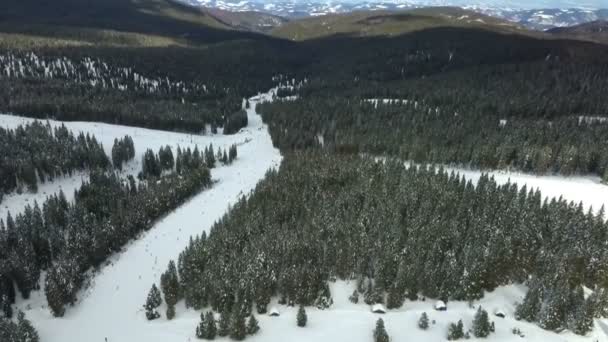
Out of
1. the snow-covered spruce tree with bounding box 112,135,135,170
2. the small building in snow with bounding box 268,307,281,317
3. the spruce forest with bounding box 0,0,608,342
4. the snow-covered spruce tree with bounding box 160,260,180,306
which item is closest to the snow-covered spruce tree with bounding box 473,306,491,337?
the spruce forest with bounding box 0,0,608,342

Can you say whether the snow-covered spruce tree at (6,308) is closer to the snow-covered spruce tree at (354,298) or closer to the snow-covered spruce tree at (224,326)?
the snow-covered spruce tree at (224,326)

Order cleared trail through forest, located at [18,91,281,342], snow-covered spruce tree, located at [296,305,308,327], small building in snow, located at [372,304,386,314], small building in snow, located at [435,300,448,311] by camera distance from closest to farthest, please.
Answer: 1. snow-covered spruce tree, located at [296,305,308,327]
2. cleared trail through forest, located at [18,91,281,342]
3. small building in snow, located at [372,304,386,314]
4. small building in snow, located at [435,300,448,311]

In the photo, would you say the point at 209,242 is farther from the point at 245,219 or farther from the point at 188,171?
the point at 188,171

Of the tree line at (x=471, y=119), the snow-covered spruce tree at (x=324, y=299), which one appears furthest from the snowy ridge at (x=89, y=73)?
the snow-covered spruce tree at (x=324, y=299)

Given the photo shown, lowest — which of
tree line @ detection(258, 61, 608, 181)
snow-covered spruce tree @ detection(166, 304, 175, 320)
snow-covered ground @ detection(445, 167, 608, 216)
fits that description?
snow-covered spruce tree @ detection(166, 304, 175, 320)

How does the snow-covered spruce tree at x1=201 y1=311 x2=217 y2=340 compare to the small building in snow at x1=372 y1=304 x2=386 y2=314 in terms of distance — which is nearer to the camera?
the snow-covered spruce tree at x1=201 y1=311 x2=217 y2=340

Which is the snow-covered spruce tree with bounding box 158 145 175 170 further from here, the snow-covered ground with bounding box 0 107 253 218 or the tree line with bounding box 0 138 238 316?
the tree line with bounding box 0 138 238 316
